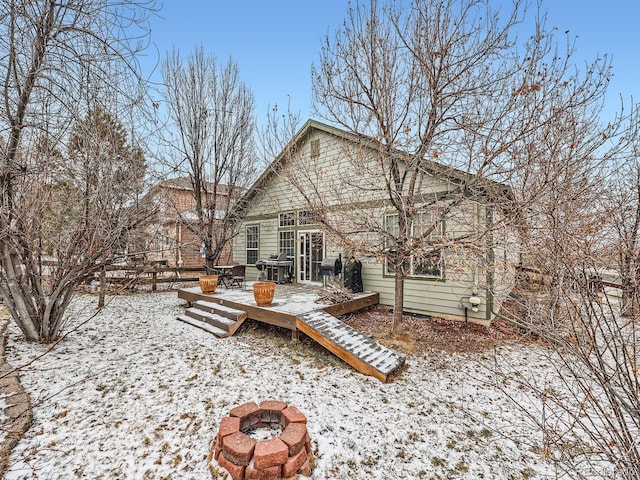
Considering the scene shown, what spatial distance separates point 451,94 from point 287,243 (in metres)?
7.27

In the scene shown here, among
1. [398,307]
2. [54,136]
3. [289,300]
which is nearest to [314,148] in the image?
[289,300]

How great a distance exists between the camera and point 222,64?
1054cm

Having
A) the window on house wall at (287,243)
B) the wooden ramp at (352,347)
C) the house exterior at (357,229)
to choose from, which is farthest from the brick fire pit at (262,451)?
the window on house wall at (287,243)

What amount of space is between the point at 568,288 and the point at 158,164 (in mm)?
7247

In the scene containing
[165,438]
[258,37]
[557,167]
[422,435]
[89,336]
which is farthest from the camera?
[258,37]

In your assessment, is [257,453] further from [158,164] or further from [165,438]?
[158,164]

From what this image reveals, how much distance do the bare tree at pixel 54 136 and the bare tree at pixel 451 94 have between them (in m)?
3.79

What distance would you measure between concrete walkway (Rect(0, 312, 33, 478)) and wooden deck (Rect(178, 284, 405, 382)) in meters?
3.02

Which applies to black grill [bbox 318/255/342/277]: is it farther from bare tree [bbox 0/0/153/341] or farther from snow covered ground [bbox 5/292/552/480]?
bare tree [bbox 0/0/153/341]

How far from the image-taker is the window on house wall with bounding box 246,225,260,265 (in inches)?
478

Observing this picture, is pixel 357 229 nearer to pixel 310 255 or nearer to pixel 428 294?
pixel 428 294

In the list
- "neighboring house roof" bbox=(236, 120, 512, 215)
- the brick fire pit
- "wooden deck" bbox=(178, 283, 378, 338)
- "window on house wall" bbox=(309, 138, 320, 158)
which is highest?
"window on house wall" bbox=(309, 138, 320, 158)

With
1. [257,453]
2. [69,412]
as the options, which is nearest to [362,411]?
[257,453]

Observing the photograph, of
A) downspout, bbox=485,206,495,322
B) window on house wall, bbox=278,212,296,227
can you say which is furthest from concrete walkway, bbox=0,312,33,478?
window on house wall, bbox=278,212,296,227
